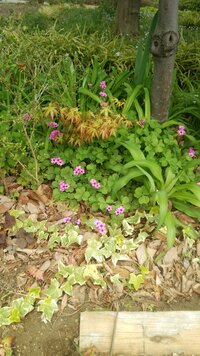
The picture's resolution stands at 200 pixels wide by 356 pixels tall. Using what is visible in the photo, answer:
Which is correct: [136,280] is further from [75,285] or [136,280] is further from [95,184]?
[95,184]

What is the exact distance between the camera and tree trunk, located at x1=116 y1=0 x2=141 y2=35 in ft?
17.0

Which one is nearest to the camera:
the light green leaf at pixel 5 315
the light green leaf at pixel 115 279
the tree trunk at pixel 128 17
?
the light green leaf at pixel 5 315

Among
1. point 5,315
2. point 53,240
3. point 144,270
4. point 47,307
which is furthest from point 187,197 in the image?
point 5,315

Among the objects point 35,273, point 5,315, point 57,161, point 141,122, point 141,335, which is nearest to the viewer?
point 141,335

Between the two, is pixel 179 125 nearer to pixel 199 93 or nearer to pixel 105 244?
pixel 199 93

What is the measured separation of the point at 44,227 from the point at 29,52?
165cm

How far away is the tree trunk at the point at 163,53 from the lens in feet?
8.98

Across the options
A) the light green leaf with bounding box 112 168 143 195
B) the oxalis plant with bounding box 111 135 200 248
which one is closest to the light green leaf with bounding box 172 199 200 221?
the oxalis plant with bounding box 111 135 200 248

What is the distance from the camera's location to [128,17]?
5203 millimetres

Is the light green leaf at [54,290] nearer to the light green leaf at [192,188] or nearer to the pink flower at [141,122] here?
the light green leaf at [192,188]

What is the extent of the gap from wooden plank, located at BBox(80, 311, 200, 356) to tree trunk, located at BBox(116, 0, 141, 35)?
399 cm

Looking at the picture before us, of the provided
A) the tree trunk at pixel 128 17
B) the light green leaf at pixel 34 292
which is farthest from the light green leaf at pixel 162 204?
the tree trunk at pixel 128 17

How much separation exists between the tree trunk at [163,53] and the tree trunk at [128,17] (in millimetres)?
2376

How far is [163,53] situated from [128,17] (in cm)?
262
